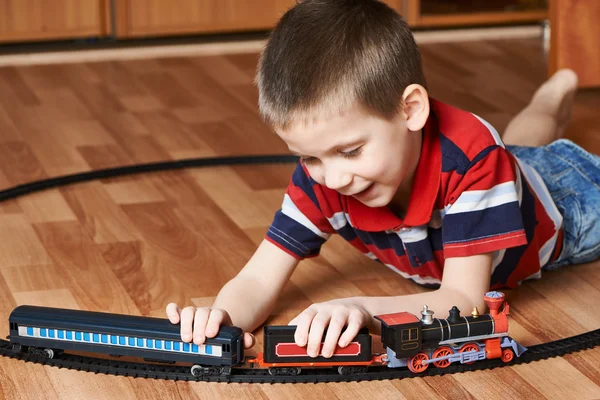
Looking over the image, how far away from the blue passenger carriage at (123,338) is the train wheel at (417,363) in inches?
7.0

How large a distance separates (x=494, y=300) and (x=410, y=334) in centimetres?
10

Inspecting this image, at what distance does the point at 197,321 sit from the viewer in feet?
3.36

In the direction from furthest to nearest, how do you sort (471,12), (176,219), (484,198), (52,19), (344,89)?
(471,12) < (52,19) < (176,219) < (484,198) < (344,89)

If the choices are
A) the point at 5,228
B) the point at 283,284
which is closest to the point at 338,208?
the point at 283,284

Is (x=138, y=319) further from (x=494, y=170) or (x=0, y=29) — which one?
(x=0, y=29)

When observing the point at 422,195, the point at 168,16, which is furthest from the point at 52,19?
the point at 422,195

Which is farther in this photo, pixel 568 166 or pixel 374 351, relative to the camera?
pixel 568 166

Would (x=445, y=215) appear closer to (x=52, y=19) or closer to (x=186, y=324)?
(x=186, y=324)

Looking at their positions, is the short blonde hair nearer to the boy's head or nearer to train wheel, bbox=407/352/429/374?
the boy's head

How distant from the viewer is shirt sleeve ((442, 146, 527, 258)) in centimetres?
109

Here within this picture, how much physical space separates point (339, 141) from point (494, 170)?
0.21 m

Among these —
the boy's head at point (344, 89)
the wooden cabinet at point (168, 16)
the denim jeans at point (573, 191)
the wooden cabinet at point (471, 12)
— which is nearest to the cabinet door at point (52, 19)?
the wooden cabinet at point (168, 16)

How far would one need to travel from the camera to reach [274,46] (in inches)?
40.1

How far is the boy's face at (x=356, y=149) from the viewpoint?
987 mm
